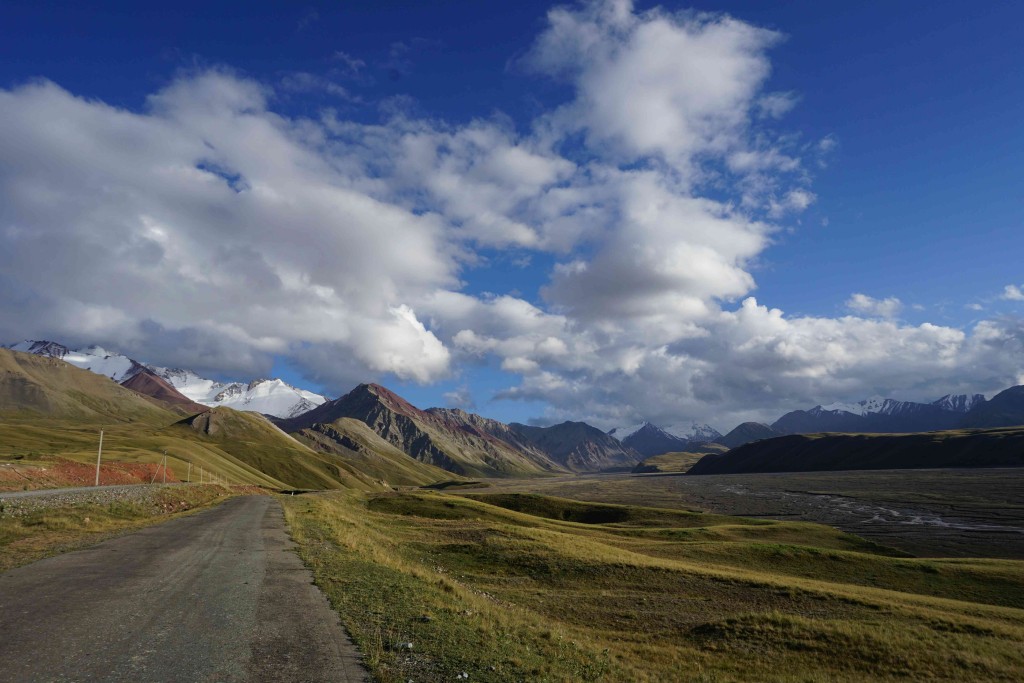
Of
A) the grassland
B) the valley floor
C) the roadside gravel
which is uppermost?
the roadside gravel

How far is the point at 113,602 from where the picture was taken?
49.3ft

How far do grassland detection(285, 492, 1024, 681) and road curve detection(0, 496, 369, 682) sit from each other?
126 cm

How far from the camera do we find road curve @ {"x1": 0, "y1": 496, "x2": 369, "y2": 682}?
410 inches

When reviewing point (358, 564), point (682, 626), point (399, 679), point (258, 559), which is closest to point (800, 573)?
point (682, 626)

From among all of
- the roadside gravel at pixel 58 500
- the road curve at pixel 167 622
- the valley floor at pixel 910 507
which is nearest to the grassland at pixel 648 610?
the road curve at pixel 167 622

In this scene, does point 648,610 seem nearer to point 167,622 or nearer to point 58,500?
point 167,622

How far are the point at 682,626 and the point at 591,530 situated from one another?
3993cm

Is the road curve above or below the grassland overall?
above

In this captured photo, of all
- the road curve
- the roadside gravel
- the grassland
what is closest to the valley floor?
the grassland

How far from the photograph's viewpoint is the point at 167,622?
44.1ft

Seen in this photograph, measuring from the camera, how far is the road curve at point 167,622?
34.2 ft

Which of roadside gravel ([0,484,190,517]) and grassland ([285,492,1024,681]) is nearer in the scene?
grassland ([285,492,1024,681])

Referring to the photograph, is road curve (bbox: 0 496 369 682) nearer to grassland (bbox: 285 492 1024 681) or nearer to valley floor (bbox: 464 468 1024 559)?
grassland (bbox: 285 492 1024 681)

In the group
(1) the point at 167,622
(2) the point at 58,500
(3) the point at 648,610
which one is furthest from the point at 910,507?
(2) the point at 58,500
